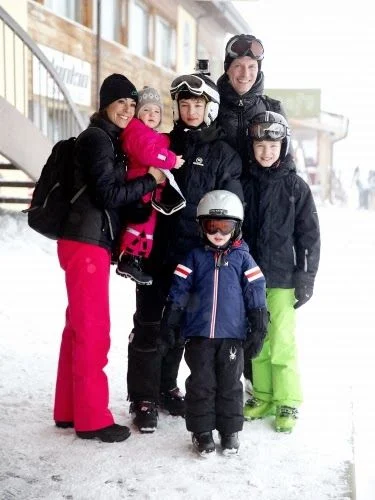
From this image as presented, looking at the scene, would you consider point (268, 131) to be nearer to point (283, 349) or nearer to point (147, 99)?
point (147, 99)

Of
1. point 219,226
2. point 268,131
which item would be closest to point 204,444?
point 219,226

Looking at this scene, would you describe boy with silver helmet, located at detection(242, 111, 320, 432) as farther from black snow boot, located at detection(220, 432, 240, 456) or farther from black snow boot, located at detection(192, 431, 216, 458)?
black snow boot, located at detection(192, 431, 216, 458)

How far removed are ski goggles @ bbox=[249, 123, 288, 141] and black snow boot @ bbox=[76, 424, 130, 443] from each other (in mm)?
1742

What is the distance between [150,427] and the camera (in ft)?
11.2

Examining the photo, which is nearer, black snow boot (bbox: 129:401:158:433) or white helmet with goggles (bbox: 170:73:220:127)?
white helmet with goggles (bbox: 170:73:220:127)

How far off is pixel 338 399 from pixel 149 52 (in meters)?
11.8

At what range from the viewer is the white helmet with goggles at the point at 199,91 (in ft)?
10.8

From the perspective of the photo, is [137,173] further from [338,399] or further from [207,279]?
[338,399]

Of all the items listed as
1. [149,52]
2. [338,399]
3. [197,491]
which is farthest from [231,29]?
[197,491]

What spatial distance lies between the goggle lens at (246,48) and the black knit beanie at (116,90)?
79 cm

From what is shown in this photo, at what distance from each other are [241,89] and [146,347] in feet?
5.20

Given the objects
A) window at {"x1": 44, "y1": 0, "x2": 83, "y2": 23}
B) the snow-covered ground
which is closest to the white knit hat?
the snow-covered ground

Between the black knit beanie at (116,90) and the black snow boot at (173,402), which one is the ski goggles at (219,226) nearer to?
the black knit beanie at (116,90)

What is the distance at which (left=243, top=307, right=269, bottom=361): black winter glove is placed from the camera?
3.15 m
